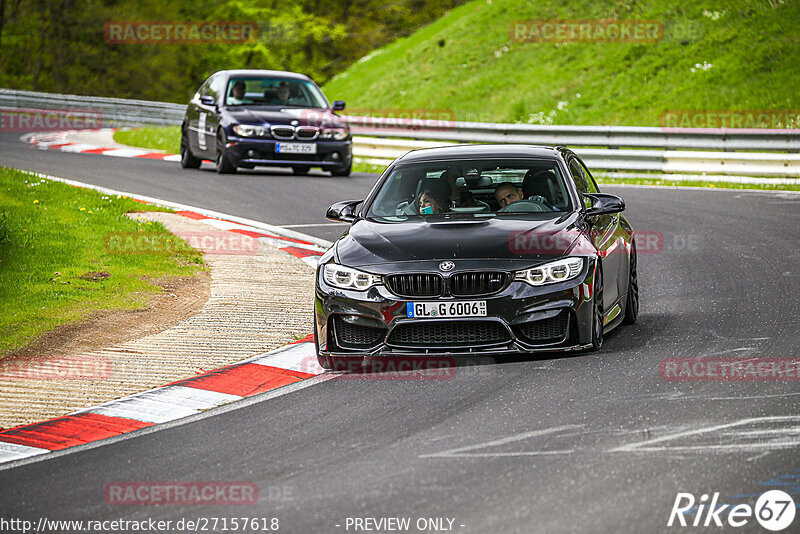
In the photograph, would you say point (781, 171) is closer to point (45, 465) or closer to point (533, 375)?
point (533, 375)

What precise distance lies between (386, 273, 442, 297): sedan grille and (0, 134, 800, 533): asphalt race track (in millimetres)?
561

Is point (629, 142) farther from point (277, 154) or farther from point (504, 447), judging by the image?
point (504, 447)

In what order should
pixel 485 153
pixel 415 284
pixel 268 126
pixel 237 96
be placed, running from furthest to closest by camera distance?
1. pixel 237 96
2. pixel 268 126
3. pixel 485 153
4. pixel 415 284

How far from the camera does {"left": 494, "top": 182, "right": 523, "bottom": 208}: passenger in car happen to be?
8891 millimetres

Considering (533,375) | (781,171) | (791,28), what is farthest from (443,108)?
(533,375)

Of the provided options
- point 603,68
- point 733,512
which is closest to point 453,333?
point 733,512

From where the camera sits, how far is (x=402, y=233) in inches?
324

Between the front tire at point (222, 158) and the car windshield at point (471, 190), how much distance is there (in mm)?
11886

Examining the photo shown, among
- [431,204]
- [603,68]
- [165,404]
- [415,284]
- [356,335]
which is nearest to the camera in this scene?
[165,404]

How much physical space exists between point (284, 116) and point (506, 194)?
12.0 meters

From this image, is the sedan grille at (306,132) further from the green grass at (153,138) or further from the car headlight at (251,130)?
the green grass at (153,138)

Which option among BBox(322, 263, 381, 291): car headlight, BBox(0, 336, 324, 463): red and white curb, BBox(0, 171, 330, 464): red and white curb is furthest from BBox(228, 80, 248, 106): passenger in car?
BBox(322, 263, 381, 291): car headlight

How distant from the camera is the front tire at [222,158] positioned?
67.7 feet

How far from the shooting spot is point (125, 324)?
9.52 metres
